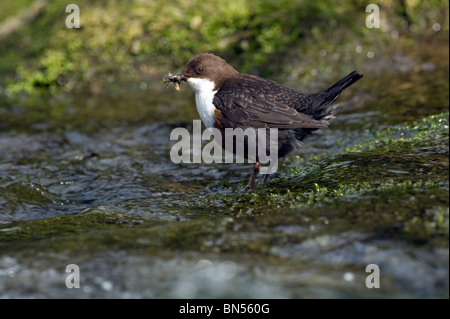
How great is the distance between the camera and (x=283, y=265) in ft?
10.5

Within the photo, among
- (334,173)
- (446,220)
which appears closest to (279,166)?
(334,173)

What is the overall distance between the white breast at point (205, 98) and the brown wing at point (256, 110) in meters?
0.10

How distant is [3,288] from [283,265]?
1749 mm

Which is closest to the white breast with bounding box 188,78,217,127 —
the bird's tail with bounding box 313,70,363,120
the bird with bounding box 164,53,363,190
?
the bird with bounding box 164,53,363,190

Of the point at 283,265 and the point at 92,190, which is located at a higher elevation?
the point at 92,190

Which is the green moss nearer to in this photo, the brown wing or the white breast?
the white breast

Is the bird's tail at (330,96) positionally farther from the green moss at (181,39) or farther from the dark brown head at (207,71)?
the green moss at (181,39)

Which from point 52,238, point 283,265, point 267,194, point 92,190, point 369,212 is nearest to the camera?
point 283,265

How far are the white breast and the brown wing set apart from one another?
0.10 m

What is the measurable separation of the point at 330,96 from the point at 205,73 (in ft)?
4.58

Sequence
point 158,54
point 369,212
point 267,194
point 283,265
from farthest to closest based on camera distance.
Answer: point 158,54, point 267,194, point 369,212, point 283,265

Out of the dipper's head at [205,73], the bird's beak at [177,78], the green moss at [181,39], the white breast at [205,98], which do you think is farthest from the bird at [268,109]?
the green moss at [181,39]
